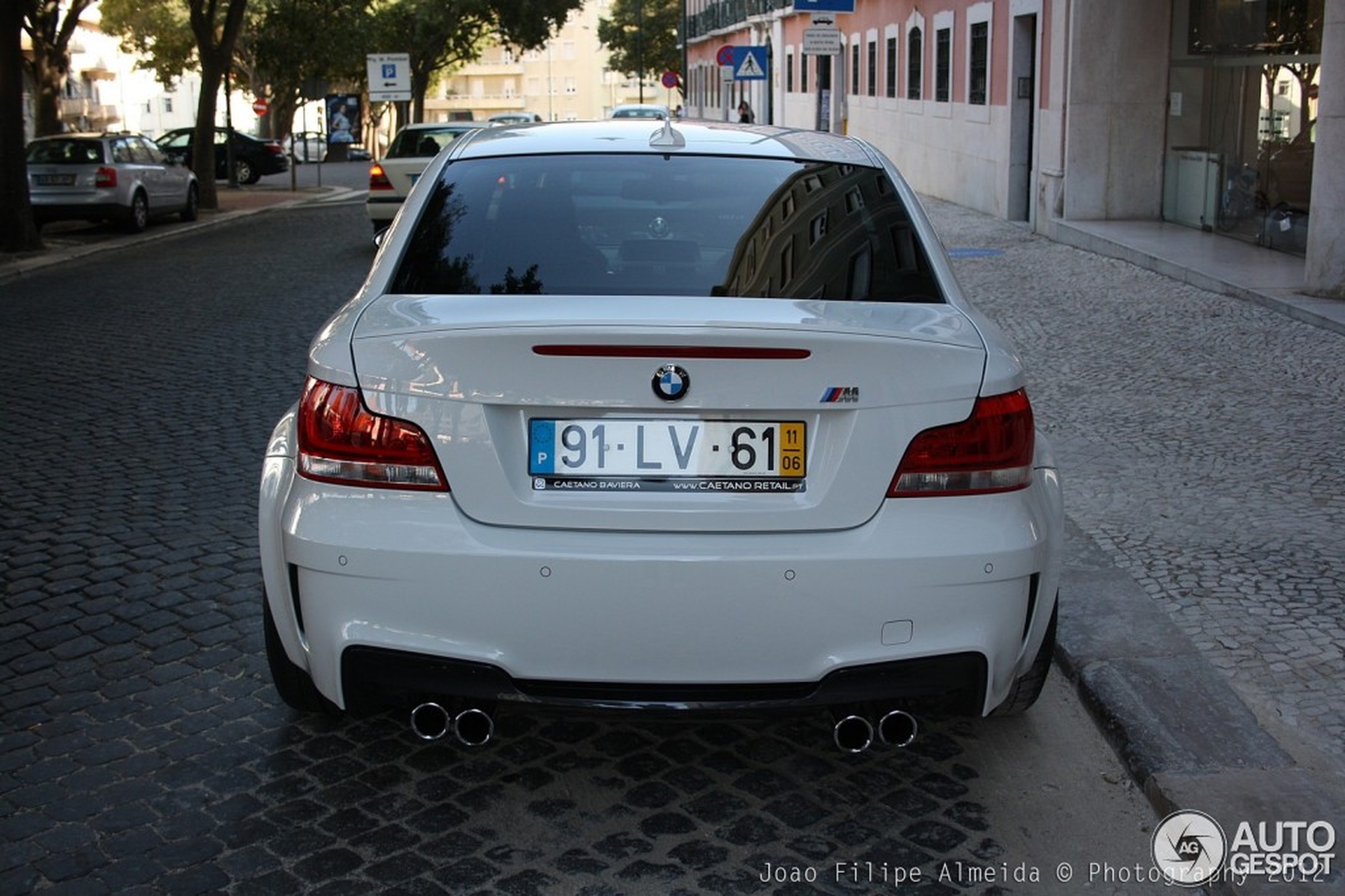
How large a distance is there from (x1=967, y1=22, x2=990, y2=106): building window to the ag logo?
2181cm

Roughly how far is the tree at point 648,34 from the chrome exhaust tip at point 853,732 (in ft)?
304

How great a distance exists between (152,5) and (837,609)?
70.8 m

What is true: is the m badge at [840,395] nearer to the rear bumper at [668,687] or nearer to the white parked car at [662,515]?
the white parked car at [662,515]

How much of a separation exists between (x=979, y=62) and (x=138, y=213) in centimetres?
1287

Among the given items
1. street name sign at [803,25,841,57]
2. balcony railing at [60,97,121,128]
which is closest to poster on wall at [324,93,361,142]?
street name sign at [803,25,841,57]

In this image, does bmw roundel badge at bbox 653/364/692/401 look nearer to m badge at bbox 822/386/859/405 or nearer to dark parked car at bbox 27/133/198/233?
m badge at bbox 822/386/859/405

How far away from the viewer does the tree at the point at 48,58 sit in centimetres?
2906

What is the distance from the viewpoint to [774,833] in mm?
3715

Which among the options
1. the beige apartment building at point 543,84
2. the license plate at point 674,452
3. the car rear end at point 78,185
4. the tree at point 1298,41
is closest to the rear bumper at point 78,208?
the car rear end at point 78,185

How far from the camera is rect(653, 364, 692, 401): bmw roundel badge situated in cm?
339

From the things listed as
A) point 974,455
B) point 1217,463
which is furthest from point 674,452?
point 1217,463

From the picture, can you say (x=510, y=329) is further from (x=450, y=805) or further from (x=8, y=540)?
(x=8, y=540)

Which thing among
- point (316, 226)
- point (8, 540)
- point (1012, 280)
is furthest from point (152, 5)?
point (8, 540)

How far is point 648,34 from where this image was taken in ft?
311
